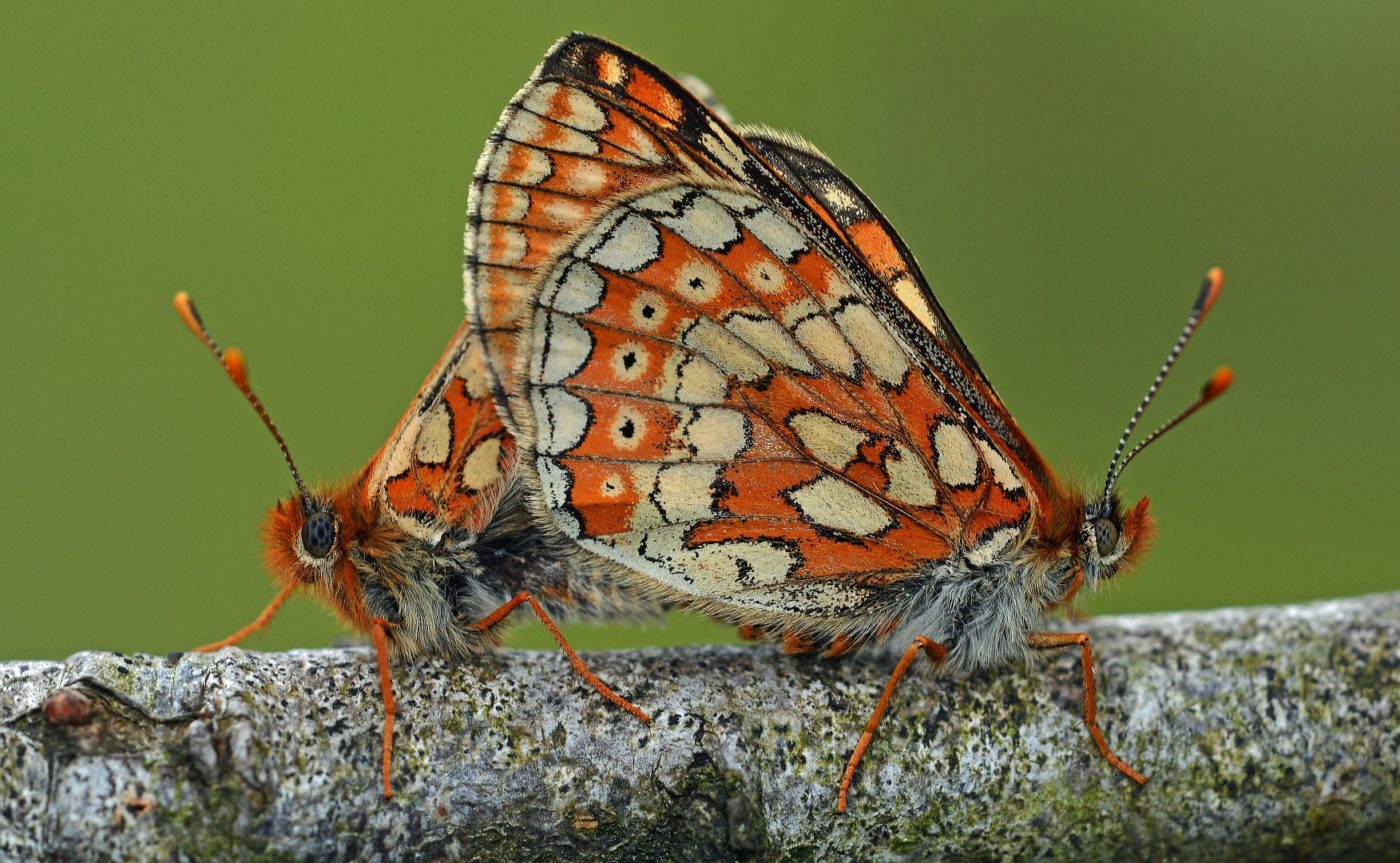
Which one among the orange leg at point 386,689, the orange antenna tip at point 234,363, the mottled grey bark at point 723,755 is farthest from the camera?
the orange antenna tip at point 234,363

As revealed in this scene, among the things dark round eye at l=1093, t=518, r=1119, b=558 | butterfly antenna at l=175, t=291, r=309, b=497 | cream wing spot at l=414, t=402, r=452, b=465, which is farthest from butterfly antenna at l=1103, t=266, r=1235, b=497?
butterfly antenna at l=175, t=291, r=309, b=497

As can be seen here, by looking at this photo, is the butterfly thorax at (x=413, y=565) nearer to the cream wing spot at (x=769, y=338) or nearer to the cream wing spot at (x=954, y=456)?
the cream wing spot at (x=769, y=338)

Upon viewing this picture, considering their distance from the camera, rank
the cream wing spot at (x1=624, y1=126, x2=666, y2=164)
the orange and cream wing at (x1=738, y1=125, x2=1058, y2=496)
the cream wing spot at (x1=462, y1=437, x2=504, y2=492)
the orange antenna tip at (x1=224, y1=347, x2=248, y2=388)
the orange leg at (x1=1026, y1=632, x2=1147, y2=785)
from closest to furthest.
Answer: the orange leg at (x1=1026, y1=632, x2=1147, y2=785) → the orange antenna tip at (x1=224, y1=347, x2=248, y2=388) → the cream wing spot at (x1=624, y1=126, x2=666, y2=164) → the orange and cream wing at (x1=738, y1=125, x2=1058, y2=496) → the cream wing spot at (x1=462, y1=437, x2=504, y2=492)

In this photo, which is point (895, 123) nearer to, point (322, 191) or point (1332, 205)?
point (1332, 205)

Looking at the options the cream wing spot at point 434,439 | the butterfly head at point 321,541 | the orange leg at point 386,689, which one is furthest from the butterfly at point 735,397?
the orange leg at point 386,689

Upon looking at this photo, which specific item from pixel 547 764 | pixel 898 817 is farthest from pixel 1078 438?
pixel 547 764

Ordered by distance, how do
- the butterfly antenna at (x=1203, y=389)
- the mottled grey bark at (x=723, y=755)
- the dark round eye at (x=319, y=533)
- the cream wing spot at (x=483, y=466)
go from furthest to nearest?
the cream wing spot at (x=483, y=466)
the dark round eye at (x=319, y=533)
the butterfly antenna at (x=1203, y=389)
the mottled grey bark at (x=723, y=755)

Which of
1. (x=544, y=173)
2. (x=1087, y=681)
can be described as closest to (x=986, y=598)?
(x=1087, y=681)

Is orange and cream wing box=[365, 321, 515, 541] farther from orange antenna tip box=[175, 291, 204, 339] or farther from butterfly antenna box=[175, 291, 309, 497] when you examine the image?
orange antenna tip box=[175, 291, 204, 339]
